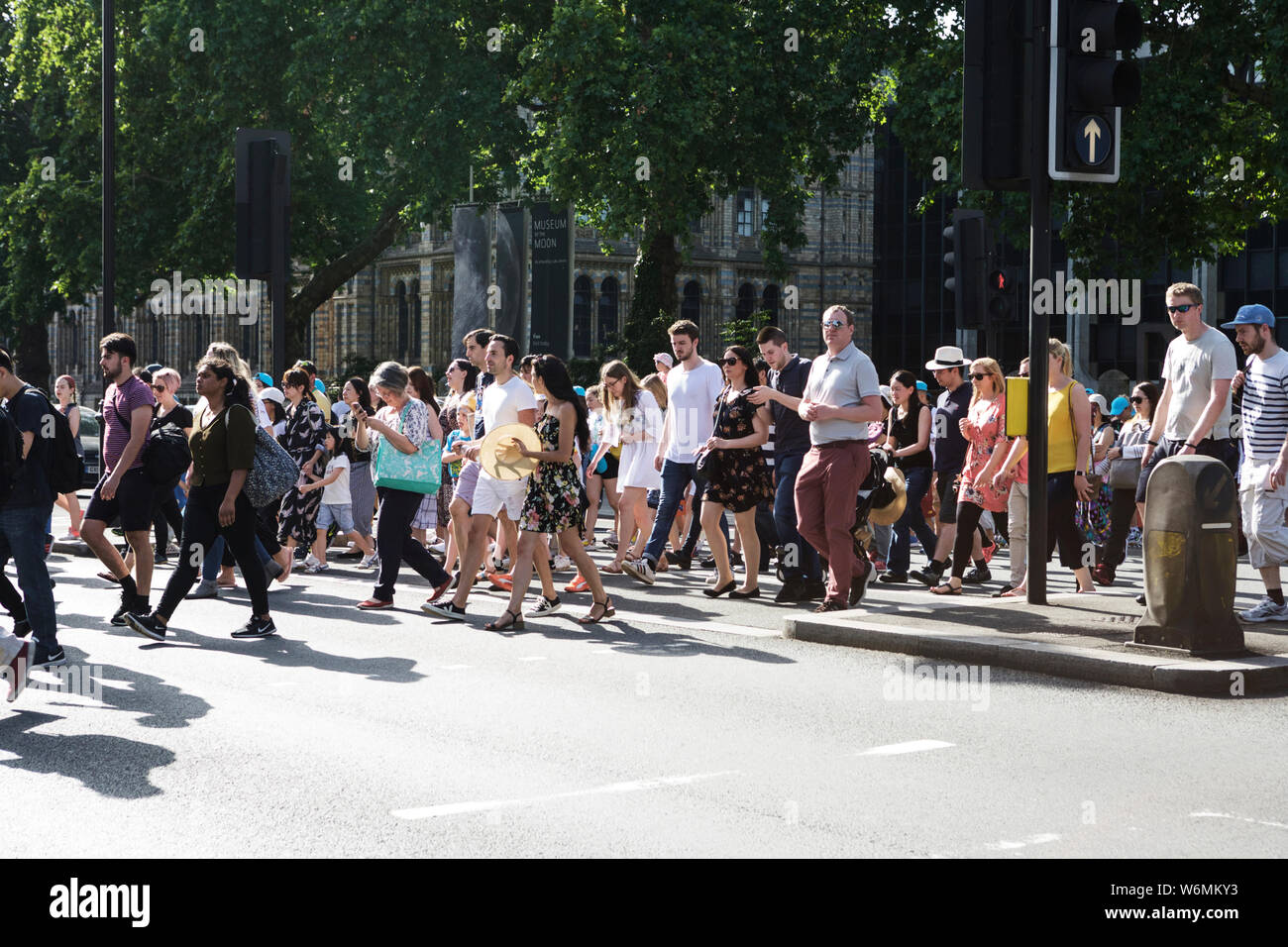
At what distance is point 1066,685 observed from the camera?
8.23 m

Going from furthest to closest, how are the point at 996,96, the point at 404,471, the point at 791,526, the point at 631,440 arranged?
the point at 631,440, the point at 791,526, the point at 404,471, the point at 996,96

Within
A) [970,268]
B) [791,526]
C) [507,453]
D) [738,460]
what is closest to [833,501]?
[791,526]

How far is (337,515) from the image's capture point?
1556 cm

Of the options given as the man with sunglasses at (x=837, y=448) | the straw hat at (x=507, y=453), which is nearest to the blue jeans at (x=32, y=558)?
the straw hat at (x=507, y=453)

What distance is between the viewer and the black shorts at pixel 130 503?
1108 cm

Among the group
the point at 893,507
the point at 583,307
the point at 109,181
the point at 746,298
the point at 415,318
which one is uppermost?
the point at 746,298

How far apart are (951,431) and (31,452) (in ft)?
24.6

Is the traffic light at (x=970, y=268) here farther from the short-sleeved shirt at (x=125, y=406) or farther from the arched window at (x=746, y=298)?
the arched window at (x=746, y=298)

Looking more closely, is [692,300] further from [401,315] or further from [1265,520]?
[1265,520]

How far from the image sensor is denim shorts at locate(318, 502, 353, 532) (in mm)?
15445

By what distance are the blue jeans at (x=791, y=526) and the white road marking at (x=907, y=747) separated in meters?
4.99

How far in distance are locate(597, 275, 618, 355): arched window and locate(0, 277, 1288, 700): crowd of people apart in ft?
165
